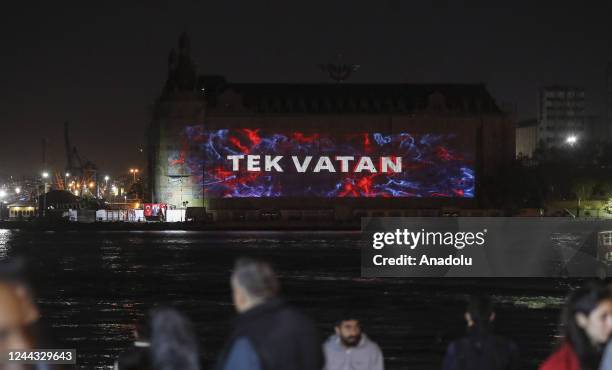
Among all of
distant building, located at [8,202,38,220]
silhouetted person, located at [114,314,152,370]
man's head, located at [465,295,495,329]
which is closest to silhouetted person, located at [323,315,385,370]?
man's head, located at [465,295,495,329]

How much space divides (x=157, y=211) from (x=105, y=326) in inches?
3542

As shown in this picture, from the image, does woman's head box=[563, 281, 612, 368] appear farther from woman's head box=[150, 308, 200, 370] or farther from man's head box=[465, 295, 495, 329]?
woman's head box=[150, 308, 200, 370]

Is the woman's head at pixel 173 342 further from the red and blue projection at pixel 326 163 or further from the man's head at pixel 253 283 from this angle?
the red and blue projection at pixel 326 163

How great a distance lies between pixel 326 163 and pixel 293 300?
8787cm

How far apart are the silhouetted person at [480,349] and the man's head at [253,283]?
8.52ft

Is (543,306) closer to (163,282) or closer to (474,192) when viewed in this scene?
(163,282)

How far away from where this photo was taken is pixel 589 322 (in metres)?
6.86

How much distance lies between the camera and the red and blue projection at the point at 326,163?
4656 inches

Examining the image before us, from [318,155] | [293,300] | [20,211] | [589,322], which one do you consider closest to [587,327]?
[589,322]

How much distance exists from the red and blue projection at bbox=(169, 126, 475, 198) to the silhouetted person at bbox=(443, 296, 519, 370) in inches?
4311

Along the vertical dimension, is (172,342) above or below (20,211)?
above

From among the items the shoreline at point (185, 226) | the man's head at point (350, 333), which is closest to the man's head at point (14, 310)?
the man's head at point (350, 333)

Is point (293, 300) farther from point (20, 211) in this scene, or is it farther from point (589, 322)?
point (20, 211)

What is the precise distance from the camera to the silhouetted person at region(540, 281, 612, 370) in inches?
269
